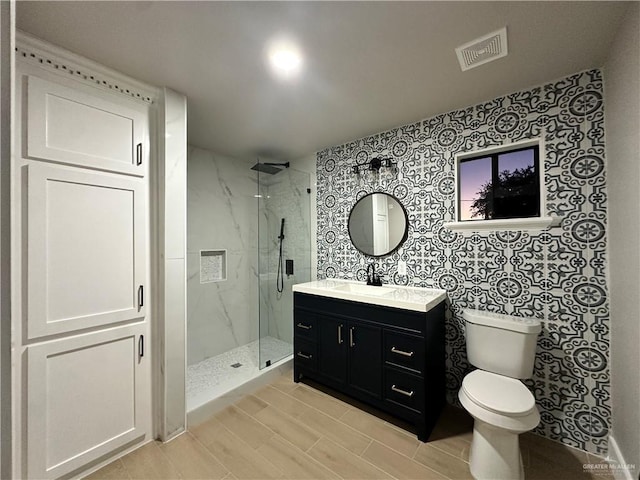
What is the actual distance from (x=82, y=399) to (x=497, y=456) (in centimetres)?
231

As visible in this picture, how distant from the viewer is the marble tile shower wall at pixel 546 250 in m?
1.61

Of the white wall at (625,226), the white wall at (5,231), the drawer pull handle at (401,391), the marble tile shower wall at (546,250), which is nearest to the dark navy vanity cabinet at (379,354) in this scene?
the drawer pull handle at (401,391)

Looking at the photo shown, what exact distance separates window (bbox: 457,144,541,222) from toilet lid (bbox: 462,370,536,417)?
1.10 metres

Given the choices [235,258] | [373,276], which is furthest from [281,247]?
[373,276]

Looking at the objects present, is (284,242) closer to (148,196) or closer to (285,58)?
(148,196)

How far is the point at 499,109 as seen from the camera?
1.93 m

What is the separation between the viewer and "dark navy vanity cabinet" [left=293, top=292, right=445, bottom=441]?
180 cm

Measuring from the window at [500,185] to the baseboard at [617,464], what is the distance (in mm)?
1375

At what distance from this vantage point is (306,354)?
2.43 metres

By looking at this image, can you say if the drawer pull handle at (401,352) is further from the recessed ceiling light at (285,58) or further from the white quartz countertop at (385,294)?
the recessed ceiling light at (285,58)

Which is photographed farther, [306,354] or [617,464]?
[306,354]

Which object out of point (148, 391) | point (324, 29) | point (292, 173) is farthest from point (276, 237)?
point (324, 29)

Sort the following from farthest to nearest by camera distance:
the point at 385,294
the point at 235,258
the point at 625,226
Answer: the point at 235,258, the point at 385,294, the point at 625,226

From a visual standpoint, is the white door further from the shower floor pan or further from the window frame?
the window frame
